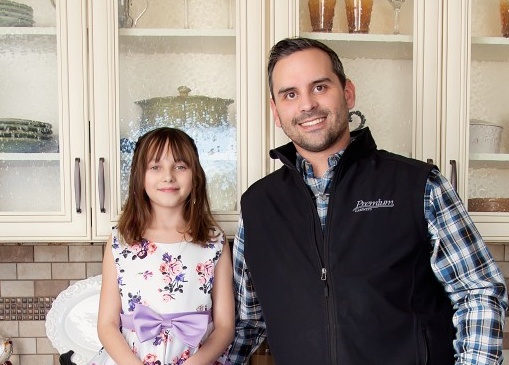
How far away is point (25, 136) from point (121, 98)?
29cm

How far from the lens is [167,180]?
5.00ft

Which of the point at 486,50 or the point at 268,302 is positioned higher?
the point at 486,50

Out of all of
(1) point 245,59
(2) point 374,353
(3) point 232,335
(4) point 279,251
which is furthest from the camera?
(1) point 245,59

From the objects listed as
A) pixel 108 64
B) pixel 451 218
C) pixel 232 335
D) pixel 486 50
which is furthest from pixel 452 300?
pixel 108 64

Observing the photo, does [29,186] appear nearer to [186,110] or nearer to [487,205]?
[186,110]

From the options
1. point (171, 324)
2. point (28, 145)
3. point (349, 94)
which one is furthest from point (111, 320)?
point (349, 94)

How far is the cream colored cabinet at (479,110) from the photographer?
5.38 feet

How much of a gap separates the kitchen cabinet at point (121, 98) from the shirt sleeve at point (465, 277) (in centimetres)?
54

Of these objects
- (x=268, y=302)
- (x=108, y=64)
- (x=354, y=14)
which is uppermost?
(x=354, y=14)

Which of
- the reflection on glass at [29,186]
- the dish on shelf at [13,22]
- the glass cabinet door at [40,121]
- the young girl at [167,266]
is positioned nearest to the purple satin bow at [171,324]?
the young girl at [167,266]

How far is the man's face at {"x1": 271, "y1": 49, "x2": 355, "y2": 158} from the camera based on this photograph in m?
1.34

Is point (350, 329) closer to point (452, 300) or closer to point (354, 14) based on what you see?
point (452, 300)

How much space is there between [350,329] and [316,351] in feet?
0.29

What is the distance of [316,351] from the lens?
127 cm
